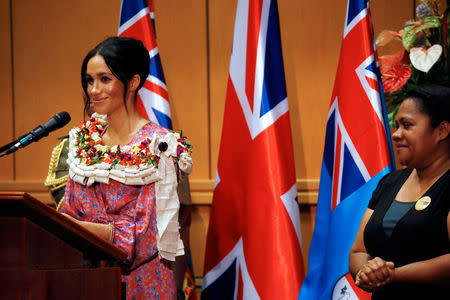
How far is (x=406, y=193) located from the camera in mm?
1884

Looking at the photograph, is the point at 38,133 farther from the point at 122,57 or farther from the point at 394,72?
the point at 394,72

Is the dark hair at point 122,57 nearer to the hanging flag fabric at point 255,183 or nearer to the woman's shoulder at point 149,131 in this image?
the woman's shoulder at point 149,131

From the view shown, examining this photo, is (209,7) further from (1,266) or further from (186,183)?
(1,266)

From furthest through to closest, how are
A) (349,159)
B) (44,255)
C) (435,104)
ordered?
(349,159) < (435,104) < (44,255)

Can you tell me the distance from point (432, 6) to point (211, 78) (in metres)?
1.29

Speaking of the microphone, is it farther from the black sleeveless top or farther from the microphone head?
the black sleeveless top

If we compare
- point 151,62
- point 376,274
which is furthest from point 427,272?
point 151,62

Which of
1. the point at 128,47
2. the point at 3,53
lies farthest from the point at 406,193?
the point at 3,53

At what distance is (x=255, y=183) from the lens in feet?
9.23

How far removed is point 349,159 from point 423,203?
93 cm

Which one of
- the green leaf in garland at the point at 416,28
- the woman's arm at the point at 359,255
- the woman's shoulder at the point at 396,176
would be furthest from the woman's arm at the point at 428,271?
the green leaf in garland at the point at 416,28

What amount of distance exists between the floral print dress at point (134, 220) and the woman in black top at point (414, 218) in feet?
2.31

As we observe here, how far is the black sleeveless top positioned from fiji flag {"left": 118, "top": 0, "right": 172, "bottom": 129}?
1.48m

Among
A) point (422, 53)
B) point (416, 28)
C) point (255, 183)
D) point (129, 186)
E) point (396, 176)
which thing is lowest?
point (255, 183)
